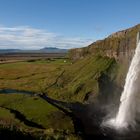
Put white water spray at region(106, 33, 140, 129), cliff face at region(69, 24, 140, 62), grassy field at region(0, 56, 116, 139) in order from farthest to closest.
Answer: cliff face at region(69, 24, 140, 62) < white water spray at region(106, 33, 140, 129) < grassy field at region(0, 56, 116, 139)

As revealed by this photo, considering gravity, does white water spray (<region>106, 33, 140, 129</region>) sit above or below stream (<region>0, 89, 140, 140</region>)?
above

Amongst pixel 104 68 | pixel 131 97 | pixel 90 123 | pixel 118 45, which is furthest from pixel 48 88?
pixel 90 123

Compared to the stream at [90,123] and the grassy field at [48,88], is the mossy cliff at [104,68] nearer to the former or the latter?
the grassy field at [48,88]

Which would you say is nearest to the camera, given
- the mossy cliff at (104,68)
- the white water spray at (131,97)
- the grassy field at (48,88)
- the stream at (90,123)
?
the stream at (90,123)

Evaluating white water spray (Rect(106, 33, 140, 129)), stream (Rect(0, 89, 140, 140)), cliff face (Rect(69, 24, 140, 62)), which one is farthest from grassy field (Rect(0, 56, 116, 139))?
white water spray (Rect(106, 33, 140, 129))

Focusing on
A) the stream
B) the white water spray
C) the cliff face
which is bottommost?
the stream

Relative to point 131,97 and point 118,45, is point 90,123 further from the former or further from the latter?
point 118,45

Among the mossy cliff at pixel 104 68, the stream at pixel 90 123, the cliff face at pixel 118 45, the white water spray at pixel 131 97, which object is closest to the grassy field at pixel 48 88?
the mossy cliff at pixel 104 68

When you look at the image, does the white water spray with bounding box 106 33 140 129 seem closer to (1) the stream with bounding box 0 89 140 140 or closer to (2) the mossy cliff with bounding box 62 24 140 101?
(1) the stream with bounding box 0 89 140 140

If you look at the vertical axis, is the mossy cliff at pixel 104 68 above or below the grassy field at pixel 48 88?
above
